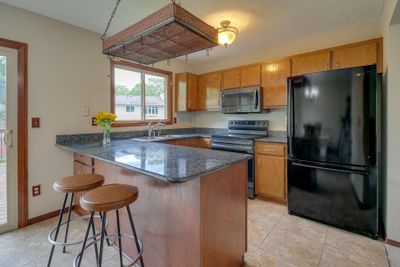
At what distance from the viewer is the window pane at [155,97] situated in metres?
3.80

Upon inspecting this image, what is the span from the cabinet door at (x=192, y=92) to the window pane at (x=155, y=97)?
1.54 feet

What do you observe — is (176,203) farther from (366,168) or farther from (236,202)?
(366,168)

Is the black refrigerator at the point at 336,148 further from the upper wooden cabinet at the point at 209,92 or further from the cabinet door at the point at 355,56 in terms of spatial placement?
the upper wooden cabinet at the point at 209,92

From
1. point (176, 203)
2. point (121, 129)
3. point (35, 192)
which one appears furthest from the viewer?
point (121, 129)

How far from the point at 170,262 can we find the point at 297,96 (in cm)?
221

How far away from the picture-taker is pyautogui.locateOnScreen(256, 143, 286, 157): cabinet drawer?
292cm

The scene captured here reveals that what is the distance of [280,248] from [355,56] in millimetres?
2477

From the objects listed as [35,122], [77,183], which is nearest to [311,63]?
[77,183]

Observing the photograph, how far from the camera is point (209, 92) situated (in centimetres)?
410

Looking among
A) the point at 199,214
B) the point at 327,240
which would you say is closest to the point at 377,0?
the point at 327,240

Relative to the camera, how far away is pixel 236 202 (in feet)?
5.30

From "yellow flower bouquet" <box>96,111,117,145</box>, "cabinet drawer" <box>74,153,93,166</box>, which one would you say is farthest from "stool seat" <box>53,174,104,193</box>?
"yellow flower bouquet" <box>96,111,117,145</box>

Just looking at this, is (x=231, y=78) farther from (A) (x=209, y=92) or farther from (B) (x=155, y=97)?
(B) (x=155, y=97)

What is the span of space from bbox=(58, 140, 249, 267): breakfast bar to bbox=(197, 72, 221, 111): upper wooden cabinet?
97.6 inches
